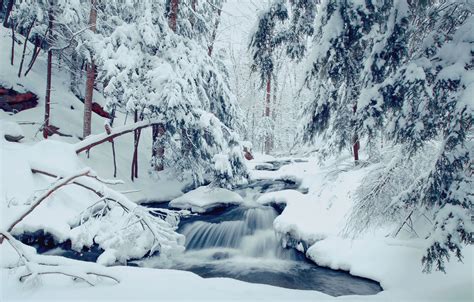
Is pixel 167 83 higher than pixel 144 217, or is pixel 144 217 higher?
pixel 167 83

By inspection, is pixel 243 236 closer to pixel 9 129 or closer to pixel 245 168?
pixel 245 168

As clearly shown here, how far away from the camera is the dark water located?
22.1 ft

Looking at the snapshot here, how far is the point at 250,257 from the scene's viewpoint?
8625 mm

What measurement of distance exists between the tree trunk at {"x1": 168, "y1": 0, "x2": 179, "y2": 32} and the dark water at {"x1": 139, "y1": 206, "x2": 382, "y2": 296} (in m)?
7.34

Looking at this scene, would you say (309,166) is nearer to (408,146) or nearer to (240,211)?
(240,211)

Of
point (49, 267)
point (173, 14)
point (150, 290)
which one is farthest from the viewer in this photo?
point (173, 14)

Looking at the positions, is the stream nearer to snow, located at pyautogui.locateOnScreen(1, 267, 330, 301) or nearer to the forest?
the forest

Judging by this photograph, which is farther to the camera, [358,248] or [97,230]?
[358,248]

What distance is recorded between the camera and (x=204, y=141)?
11.6m

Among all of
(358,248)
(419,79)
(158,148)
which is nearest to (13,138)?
(158,148)

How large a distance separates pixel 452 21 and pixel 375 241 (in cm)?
460

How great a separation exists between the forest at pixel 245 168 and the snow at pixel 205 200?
0.07 m

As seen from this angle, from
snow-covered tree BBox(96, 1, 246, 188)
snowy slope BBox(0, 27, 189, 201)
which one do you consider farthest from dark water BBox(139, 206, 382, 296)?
snowy slope BBox(0, 27, 189, 201)

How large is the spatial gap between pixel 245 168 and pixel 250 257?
3.54 meters
